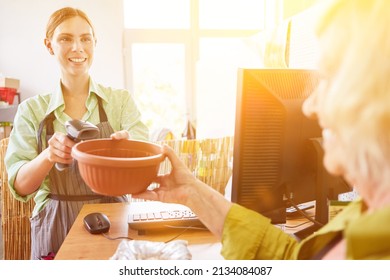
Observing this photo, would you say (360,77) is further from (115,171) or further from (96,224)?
(96,224)

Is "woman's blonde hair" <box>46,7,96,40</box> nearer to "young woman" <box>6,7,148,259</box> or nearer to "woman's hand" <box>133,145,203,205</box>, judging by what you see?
"young woman" <box>6,7,148,259</box>

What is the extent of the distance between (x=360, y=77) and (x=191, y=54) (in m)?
1.54

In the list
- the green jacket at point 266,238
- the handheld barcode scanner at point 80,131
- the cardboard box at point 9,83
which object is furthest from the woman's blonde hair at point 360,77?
the cardboard box at point 9,83

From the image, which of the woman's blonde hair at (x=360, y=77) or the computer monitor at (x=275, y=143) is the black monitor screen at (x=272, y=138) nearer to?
the computer monitor at (x=275, y=143)

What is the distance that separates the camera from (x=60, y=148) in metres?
0.72

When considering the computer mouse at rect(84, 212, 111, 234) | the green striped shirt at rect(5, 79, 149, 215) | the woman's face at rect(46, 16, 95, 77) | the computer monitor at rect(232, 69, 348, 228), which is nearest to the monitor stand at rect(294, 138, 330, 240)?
the computer monitor at rect(232, 69, 348, 228)

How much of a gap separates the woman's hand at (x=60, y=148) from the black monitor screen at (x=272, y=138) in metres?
0.31

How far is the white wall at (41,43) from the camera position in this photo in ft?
3.21

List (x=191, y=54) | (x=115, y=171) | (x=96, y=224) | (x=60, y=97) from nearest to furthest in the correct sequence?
(x=115, y=171) < (x=96, y=224) < (x=60, y=97) < (x=191, y=54)

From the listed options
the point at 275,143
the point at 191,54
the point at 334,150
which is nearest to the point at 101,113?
the point at 275,143

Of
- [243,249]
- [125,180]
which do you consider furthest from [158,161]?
[243,249]

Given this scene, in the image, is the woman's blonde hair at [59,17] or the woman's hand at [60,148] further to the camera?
the woman's blonde hair at [59,17]

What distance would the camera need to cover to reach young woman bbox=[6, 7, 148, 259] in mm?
948
